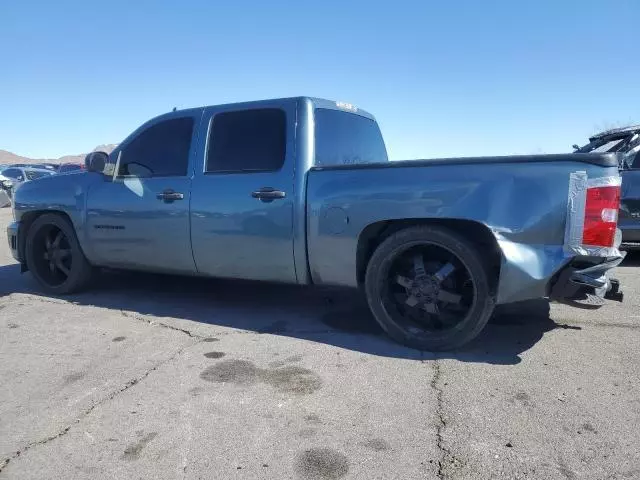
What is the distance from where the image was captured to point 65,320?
486 cm

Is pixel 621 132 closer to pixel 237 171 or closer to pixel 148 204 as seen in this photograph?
pixel 237 171

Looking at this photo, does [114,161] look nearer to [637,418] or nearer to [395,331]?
[395,331]

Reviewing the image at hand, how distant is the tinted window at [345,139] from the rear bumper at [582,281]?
217cm

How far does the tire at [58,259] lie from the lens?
5668 millimetres

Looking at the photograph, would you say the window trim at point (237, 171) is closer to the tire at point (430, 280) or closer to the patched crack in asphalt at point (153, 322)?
the tire at point (430, 280)

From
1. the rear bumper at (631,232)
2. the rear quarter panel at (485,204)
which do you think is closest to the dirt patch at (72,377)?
the rear quarter panel at (485,204)

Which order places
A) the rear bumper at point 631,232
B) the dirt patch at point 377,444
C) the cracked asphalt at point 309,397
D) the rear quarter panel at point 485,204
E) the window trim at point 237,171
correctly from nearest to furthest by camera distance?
the cracked asphalt at point 309,397, the dirt patch at point 377,444, the rear quarter panel at point 485,204, the window trim at point 237,171, the rear bumper at point 631,232

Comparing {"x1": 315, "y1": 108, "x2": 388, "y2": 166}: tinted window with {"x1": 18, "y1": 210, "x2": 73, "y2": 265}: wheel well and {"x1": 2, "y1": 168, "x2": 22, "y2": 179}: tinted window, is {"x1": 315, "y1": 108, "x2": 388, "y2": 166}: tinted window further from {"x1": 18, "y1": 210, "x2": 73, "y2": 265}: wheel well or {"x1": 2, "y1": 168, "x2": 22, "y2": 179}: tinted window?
{"x1": 2, "y1": 168, "x2": 22, "y2": 179}: tinted window

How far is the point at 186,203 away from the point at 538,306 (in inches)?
140

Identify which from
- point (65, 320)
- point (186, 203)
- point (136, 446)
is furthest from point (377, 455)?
point (65, 320)

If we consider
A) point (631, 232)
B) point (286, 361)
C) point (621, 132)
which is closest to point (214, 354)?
point (286, 361)

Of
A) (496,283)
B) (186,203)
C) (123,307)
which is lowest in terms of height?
(123,307)

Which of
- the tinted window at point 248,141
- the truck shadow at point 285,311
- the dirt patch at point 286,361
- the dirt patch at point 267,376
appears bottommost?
the truck shadow at point 285,311

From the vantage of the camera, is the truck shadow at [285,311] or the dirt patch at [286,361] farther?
the truck shadow at [285,311]
